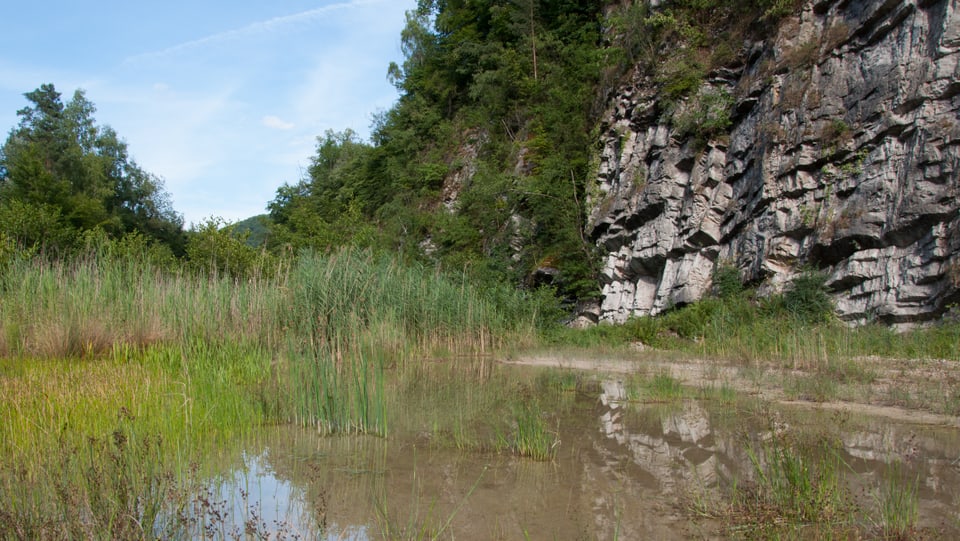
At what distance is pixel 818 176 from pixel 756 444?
397 inches

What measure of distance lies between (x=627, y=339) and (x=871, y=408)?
7518 mm

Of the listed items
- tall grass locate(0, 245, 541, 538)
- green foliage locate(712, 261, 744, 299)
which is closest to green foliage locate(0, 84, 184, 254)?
tall grass locate(0, 245, 541, 538)

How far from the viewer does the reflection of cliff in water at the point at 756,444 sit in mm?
3732

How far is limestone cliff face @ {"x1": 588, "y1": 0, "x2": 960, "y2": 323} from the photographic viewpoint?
1055 cm

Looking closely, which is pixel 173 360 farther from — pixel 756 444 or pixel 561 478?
pixel 756 444

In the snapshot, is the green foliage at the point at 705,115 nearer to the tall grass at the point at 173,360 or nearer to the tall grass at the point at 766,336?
the tall grass at the point at 766,336

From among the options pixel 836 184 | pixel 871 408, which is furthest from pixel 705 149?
pixel 871 408

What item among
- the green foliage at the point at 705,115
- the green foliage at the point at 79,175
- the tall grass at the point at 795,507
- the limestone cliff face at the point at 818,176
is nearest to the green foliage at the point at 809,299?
the limestone cliff face at the point at 818,176

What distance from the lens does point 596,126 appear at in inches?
791

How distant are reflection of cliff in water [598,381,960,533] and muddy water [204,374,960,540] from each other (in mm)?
16

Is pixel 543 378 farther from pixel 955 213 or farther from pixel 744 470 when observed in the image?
pixel 955 213

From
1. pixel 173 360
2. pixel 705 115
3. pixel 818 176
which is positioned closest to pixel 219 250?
pixel 173 360

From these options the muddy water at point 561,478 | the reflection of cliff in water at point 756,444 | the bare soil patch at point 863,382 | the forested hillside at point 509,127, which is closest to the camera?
the muddy water at point 561,478

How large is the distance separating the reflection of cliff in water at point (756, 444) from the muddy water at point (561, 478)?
0.02m
